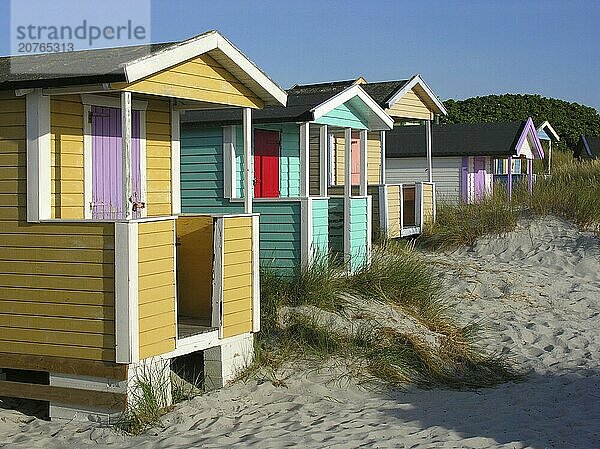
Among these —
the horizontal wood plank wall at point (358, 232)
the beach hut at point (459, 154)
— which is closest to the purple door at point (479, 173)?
the beach hut at point (459, 154)

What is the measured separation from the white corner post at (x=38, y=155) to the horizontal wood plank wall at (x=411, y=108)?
1133cm

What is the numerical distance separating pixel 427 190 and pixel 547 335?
762 centimetres

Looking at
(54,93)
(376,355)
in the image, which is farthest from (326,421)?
(54,93)

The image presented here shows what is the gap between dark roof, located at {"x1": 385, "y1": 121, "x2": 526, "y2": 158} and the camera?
26.9 m

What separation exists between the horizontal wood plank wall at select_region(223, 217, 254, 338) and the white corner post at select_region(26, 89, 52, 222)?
2094 millimetres

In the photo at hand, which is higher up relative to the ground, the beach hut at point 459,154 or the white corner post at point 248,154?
the beach hut at point 459,154

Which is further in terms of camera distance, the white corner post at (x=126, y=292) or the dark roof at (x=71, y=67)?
the white corner post at (x=126, y=292)

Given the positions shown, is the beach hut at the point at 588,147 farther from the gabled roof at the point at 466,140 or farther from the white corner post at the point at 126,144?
the white corner post at the point at 126,144

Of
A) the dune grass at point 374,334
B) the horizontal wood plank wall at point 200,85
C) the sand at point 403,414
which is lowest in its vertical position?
the sand at point 403,414

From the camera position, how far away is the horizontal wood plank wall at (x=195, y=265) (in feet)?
36.6

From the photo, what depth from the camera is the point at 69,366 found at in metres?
9.61

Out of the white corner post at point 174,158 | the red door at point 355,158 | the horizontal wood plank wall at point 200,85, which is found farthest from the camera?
the red door at point 355,158

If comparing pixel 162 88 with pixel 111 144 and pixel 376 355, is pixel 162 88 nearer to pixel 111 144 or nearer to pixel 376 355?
pixel 111 144

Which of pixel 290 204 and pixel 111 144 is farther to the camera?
pixel 290 204
